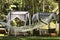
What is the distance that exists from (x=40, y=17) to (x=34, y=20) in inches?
7.9

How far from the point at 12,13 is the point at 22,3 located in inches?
15.8

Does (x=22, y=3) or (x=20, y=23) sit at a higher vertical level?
(x=22, y=3)

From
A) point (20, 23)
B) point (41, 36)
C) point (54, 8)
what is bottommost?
point (41, 36)

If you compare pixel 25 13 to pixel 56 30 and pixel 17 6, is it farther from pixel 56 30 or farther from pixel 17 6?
pixel 56 30

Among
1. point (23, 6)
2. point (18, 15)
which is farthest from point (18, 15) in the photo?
point (23, 6)

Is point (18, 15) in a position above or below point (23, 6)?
below

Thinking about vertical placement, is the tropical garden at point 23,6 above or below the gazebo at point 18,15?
above

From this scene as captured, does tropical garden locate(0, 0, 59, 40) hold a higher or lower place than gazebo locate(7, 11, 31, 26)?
higher

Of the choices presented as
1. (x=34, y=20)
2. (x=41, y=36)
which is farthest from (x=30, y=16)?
(x=41, y=36)

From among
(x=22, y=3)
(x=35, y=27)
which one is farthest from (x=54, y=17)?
(x=22, y=3)

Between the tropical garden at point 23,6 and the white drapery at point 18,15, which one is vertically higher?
the tropical garden at point 23,6

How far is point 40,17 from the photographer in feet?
19.6

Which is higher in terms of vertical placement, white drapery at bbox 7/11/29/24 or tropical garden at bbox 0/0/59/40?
tropical garden at bbox 0/0/59/40

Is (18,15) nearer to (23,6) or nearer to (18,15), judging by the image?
(18,15)
